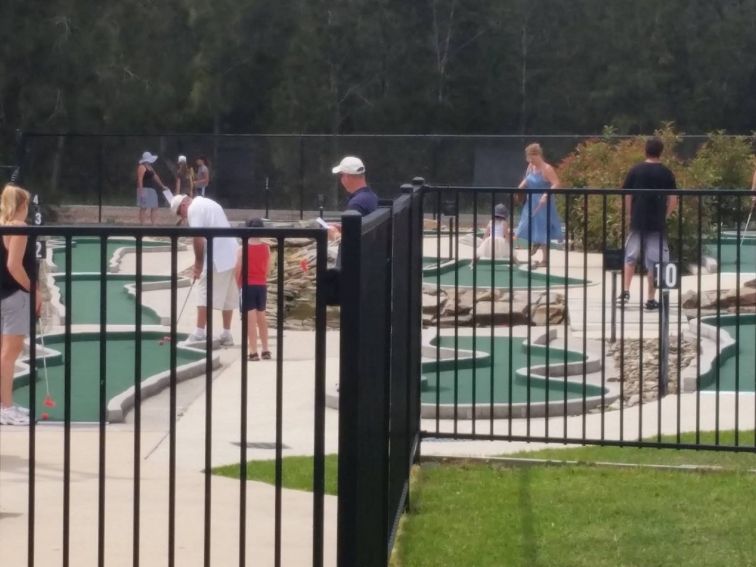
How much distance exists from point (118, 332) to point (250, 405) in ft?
13.2

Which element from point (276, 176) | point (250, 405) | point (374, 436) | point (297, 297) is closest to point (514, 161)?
point (276, 176)

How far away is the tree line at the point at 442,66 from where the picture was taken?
58469 millimetres

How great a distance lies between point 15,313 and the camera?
10.1 m

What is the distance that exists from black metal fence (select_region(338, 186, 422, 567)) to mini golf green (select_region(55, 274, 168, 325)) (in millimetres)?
9986

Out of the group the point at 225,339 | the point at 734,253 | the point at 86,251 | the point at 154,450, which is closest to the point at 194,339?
the point at 225,339

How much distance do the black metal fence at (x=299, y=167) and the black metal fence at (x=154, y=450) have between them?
88.2 ft

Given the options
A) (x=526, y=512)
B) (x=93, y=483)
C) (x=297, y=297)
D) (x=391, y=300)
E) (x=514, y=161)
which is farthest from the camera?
(x=514, y=161)

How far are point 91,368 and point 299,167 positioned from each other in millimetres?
27929

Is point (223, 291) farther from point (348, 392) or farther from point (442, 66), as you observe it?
point (442, 66)

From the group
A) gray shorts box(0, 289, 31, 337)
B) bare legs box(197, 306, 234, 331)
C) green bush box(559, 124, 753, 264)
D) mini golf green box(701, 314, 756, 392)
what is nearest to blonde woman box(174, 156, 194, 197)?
green bush box(559, 124, 753, 264)

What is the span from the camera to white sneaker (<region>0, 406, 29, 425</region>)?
33.9 ft

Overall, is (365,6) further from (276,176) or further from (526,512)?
(526,512)

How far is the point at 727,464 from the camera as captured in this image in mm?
8938

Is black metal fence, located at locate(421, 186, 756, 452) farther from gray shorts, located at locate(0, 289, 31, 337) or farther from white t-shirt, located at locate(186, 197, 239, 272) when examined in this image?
gray shorts, located at locate(0, 289, 31, 337)
